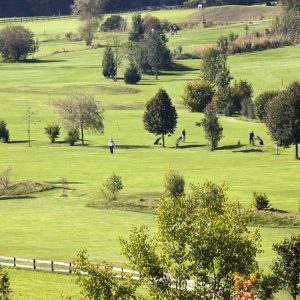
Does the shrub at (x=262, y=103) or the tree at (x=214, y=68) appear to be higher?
the tree at (x=214, y=68)

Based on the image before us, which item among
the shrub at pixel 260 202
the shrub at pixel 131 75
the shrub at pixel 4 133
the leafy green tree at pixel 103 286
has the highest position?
the shrub at pixel 131 75

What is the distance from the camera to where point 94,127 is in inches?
5364

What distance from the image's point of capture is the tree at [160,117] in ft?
435

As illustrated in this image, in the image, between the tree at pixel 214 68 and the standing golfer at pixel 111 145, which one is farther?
the tree at pixel 214 68

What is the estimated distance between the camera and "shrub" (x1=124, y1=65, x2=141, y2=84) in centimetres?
18250

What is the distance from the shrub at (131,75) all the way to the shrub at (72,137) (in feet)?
163

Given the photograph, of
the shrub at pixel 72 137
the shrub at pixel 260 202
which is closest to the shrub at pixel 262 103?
the shrub at pixel 72 137

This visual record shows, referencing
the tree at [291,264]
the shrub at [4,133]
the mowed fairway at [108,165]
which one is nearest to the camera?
the tree at [291,264]

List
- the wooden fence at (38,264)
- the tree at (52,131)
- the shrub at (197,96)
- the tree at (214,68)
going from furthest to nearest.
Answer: the tree at (214,68)
the shrub at (197,96)
the tree at (52,131)
the wooden fence at (38,264)

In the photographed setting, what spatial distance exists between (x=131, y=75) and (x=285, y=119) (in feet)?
221

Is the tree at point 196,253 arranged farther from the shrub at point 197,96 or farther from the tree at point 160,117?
the shrub at point 197,96

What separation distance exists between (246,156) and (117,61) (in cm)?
8407

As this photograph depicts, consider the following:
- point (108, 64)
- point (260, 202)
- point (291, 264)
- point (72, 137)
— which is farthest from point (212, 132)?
point (291, 264)

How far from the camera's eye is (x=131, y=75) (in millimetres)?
182750
